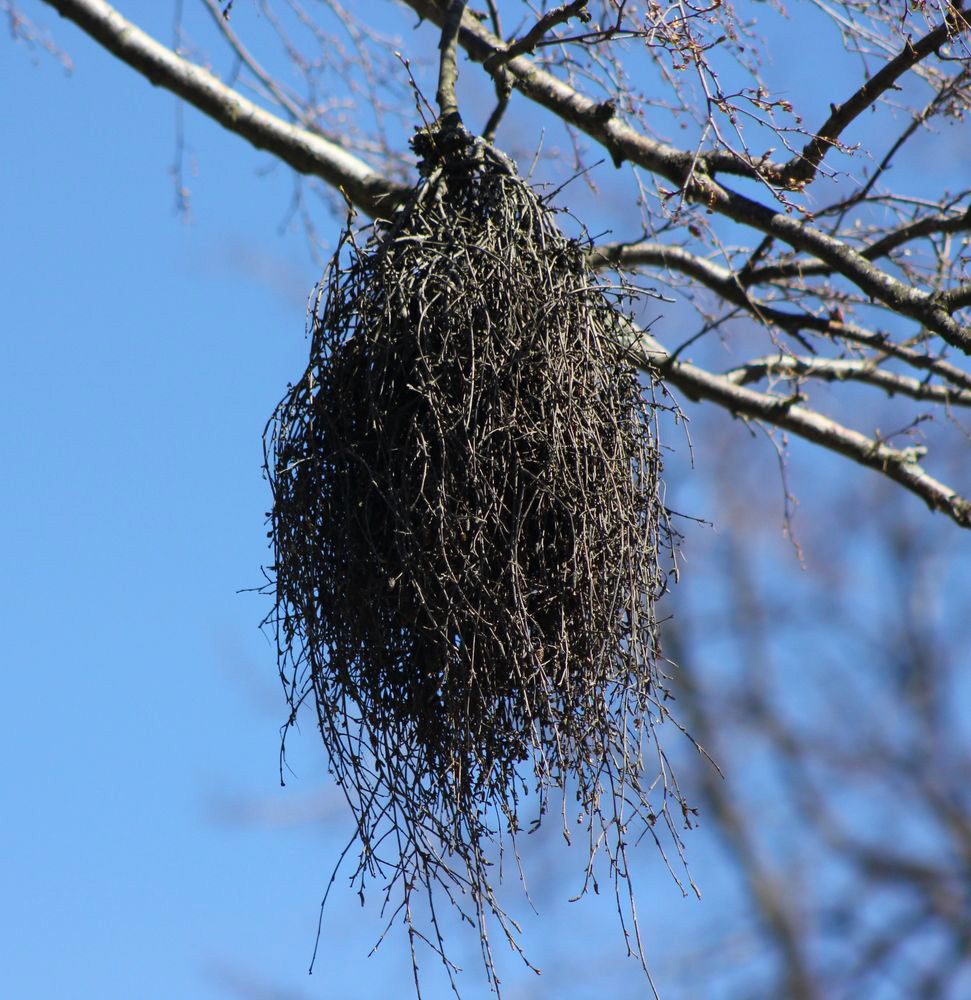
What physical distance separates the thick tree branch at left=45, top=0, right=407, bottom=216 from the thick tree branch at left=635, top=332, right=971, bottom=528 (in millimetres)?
954

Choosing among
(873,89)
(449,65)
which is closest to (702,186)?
(873,89)

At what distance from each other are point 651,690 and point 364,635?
452 millimetres

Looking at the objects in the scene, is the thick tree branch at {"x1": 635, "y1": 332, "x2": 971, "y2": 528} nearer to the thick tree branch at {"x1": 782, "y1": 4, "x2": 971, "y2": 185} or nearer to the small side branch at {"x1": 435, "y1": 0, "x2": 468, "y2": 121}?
the thick tree branch at {"x1": 782, "y1": 4, "x2": 971, "y2": 185}

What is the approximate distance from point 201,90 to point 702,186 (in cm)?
138

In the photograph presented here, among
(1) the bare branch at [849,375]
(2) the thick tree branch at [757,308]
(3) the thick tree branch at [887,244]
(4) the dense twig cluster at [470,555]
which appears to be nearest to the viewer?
(4) the dense twig cluster at [470,555]

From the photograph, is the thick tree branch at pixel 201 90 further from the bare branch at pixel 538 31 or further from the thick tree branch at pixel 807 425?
the thick tree branch at pixel 807 425

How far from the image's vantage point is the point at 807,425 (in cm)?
332

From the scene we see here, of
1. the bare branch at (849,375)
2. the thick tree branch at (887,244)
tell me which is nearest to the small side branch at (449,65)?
the thick tree branch at (887,244)

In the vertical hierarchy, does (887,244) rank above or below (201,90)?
below

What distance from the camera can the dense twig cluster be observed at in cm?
182

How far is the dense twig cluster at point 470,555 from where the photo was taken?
71.5 inches

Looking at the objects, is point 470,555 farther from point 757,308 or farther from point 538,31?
point 757,308

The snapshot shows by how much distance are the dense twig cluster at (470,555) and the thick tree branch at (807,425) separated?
4.28 ft

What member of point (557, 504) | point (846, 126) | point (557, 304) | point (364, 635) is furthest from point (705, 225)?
point (364, 635)
